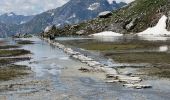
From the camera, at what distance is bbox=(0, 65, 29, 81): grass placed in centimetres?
5942

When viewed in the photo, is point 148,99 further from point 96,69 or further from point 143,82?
point 96,69

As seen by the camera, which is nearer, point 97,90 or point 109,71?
point 97,90

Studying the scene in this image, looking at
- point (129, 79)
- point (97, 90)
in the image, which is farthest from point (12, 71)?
point (97, 90)

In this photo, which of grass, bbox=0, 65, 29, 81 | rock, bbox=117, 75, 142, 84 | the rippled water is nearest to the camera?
the rippled water

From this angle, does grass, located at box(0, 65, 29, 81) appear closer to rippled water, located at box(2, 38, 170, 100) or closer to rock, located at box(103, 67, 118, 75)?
rippled water, located at box(2, 38, 170, 100)

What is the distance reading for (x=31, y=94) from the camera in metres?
45.6

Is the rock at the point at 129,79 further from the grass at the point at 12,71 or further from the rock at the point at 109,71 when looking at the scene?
the grass at the point at 12,71

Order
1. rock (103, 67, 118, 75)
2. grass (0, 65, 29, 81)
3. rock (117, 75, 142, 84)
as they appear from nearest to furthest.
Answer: rock (117, 75, 142, 84) → rock (103, 67, 118, 75) → grass (0, 65, 29, 81)

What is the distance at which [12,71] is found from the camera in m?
65.6

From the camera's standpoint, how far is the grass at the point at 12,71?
5942 cm

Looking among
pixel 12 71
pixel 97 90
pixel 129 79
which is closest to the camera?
pixel 97 90

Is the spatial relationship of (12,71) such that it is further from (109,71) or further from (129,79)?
(129,79)

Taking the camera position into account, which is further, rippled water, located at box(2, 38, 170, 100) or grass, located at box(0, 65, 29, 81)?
grass, located at box(0, 65, 29, 81)

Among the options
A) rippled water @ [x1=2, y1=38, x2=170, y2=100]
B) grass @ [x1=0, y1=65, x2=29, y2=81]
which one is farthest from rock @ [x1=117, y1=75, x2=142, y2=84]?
grass @ [x1=0, y1=65, x2=29, y2=81]
